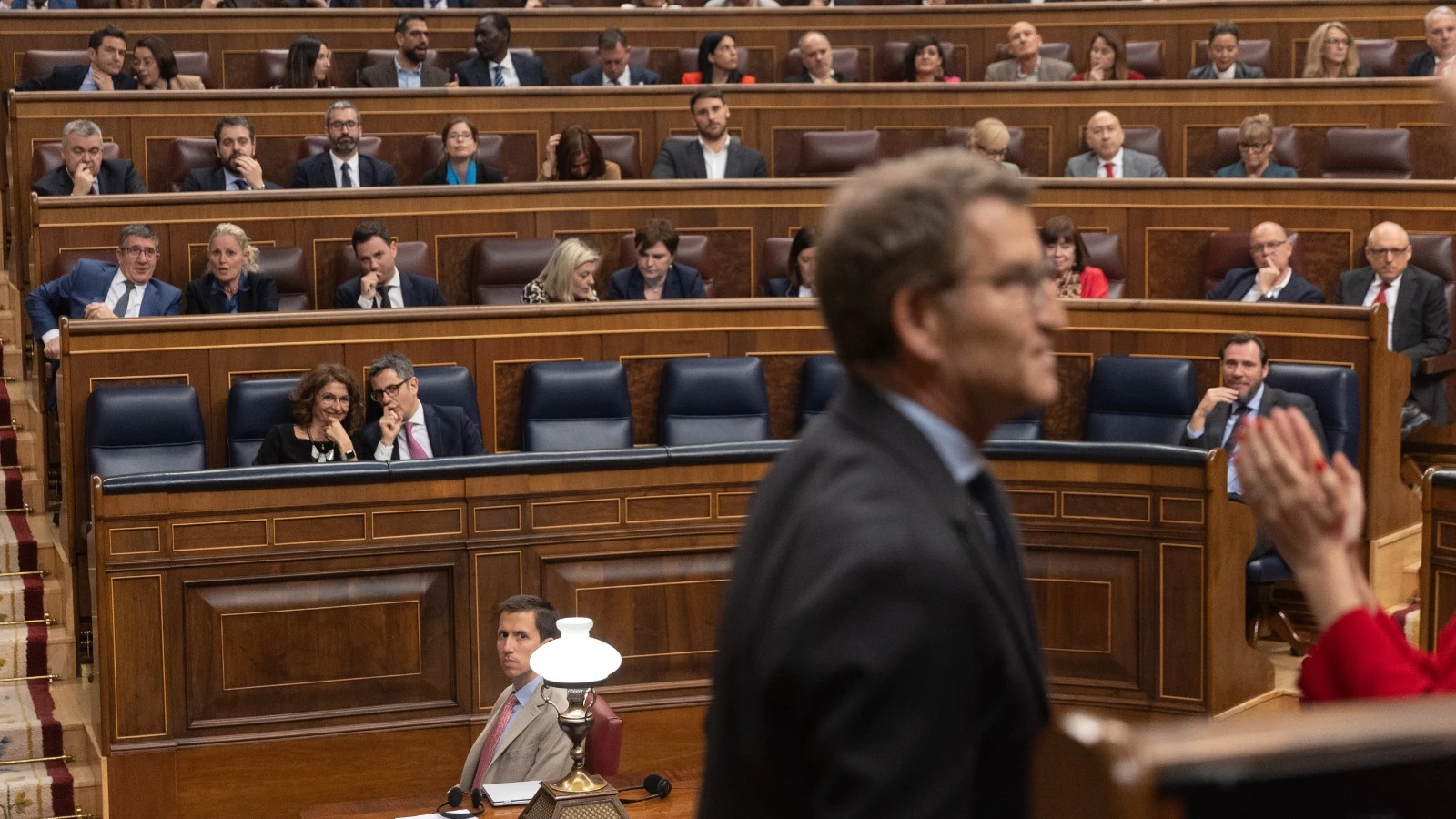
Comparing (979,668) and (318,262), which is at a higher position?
(318,262)

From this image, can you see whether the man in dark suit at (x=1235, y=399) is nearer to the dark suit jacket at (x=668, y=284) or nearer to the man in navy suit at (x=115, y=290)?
the dark suit jacket at (x=668, y=284)

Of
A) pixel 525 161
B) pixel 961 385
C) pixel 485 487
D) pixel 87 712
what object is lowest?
pixel 87 712

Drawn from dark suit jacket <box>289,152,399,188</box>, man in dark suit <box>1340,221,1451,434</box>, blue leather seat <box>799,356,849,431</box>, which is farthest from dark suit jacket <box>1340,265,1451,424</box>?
dark suit jacket <box>289,152,399,188</box>

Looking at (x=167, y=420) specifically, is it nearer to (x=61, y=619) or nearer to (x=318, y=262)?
(x=61, y=619)

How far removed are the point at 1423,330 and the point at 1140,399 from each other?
0.86 m

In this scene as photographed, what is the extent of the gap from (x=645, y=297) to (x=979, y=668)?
4.02 meters

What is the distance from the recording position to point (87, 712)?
147 inches

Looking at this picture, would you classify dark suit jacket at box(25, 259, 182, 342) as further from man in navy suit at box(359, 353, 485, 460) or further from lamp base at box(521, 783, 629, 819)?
lamp base at box(521, 783, 629, 819)

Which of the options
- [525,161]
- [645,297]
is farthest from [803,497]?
[525,161]

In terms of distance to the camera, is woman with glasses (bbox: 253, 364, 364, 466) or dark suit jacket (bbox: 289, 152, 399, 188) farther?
dark suit jacket (bbox: 289, 152, 399, 188)

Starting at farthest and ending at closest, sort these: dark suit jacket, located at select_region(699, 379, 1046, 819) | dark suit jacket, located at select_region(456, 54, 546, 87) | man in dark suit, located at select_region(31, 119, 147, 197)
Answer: dark suit jacket, located at select_region(456, 54, 546, 87) → man in dark suit, located at select_region(31, 119, 147, 197) → dark suit jacket, located at select_region(699, 379, 1046, 819)

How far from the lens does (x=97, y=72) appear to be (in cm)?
570

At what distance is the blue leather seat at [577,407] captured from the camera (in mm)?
4254

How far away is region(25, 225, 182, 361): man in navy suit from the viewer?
4.43 m
